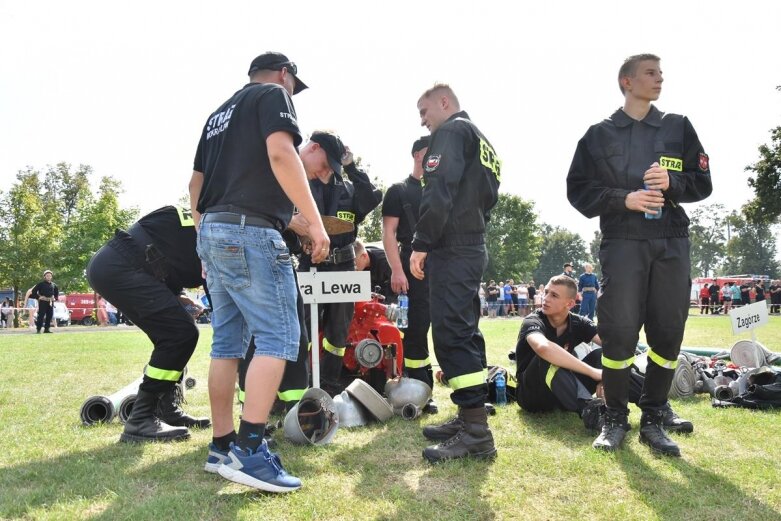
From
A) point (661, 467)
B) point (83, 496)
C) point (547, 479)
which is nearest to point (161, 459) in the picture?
point (83, 496)

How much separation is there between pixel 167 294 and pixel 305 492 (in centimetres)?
179

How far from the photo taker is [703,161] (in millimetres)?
3824

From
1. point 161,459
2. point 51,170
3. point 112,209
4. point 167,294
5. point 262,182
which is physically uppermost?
point 51,170

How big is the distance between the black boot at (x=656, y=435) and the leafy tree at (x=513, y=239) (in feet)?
200

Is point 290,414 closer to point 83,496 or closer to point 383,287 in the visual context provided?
point 83,496

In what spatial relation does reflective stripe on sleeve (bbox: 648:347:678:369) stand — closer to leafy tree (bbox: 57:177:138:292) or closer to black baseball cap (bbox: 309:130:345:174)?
black baseball cap (bbox: 309:130:345:174)

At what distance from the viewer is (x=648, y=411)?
377cm

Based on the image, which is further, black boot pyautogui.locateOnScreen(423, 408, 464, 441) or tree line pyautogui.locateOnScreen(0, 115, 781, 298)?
tree line pyautogui.locateOnScreen(0, 115, 781, 298)

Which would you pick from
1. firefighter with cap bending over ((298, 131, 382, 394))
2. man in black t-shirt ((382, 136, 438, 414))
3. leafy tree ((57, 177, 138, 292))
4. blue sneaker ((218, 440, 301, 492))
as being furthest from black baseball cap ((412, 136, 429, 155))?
leafy tree ((57, 177, 138, 292))

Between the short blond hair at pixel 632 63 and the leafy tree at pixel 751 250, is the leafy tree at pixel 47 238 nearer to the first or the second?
the short blond hair at pixel 632 63

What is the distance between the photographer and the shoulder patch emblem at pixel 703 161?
3.81 metres

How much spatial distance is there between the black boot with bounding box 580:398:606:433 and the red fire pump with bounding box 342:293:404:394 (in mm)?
1825

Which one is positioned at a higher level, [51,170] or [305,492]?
[51,170]

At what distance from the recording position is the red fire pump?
5.36m
